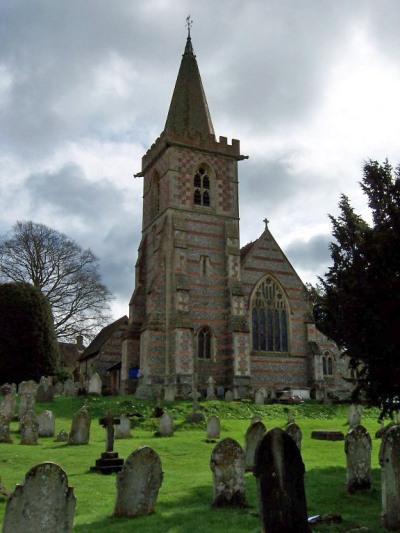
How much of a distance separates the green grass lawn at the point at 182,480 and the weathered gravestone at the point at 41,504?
1.06 m

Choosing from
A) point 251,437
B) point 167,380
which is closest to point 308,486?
point 251,437

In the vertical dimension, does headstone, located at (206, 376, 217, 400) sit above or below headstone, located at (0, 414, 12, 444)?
above

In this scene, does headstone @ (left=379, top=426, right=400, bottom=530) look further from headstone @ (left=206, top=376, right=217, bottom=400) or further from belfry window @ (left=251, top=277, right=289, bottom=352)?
belfry window @ (left=251, top=277, right=289, bottom=352)

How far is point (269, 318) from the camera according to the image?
32.6m

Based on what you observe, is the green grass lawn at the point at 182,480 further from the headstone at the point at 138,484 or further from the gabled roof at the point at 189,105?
the gabled roof at the point at 189,105

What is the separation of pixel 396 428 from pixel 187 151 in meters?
28.1

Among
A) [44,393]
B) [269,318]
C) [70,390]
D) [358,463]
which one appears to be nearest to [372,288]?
[358,463]

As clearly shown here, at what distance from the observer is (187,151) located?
33750 mm

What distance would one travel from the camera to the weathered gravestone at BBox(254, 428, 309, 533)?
6371 millimetres

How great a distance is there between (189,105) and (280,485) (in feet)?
108

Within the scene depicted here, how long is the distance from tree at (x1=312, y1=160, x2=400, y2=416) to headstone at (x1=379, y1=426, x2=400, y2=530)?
2.62 meters

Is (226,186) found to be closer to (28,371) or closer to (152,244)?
(152,244)

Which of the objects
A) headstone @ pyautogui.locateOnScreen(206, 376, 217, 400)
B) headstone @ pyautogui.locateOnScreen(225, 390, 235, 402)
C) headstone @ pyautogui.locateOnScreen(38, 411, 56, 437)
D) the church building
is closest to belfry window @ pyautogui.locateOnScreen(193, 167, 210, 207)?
the church building

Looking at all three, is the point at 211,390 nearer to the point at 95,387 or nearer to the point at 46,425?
the point at 95,387
